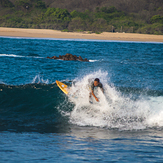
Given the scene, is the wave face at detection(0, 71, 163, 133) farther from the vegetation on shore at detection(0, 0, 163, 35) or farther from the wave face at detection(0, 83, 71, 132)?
the vegetation on shore at detection(0, 0, 163, 35)

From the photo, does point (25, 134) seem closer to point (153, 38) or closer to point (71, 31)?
point (153, 38)

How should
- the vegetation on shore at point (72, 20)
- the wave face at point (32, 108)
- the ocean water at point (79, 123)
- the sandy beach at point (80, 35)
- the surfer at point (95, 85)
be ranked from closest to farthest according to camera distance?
the ocean water at point (79, 123) → the wave face at point (32, 108) → the surfer at point (95, 85) → the sandy beach at point (80, 35) → the vegetation on shore at point (72, 20)

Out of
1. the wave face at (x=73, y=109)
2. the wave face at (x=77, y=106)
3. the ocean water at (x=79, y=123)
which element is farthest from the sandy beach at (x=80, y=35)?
the wave face at (x=73, y=109)

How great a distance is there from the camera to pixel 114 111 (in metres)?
10.4

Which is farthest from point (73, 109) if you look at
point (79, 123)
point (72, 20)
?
point (72, 20)

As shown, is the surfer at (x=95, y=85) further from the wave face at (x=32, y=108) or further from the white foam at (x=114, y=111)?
the wave face at (x=32, y=108)

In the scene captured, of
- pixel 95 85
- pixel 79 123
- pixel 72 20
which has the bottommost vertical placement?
pixel 79 123

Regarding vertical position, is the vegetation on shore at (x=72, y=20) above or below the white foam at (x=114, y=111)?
above

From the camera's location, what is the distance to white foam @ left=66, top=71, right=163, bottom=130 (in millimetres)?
9366

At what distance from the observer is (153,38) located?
60094 millimetres

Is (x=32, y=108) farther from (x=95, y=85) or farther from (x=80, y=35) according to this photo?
(x=80, y=35)

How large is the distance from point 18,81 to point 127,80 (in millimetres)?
7162

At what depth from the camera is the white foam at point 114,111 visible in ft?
30.7

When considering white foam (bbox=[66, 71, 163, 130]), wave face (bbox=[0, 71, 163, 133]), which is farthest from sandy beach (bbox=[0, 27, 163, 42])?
white foam (bbox=[66, 71, 163, 130])
